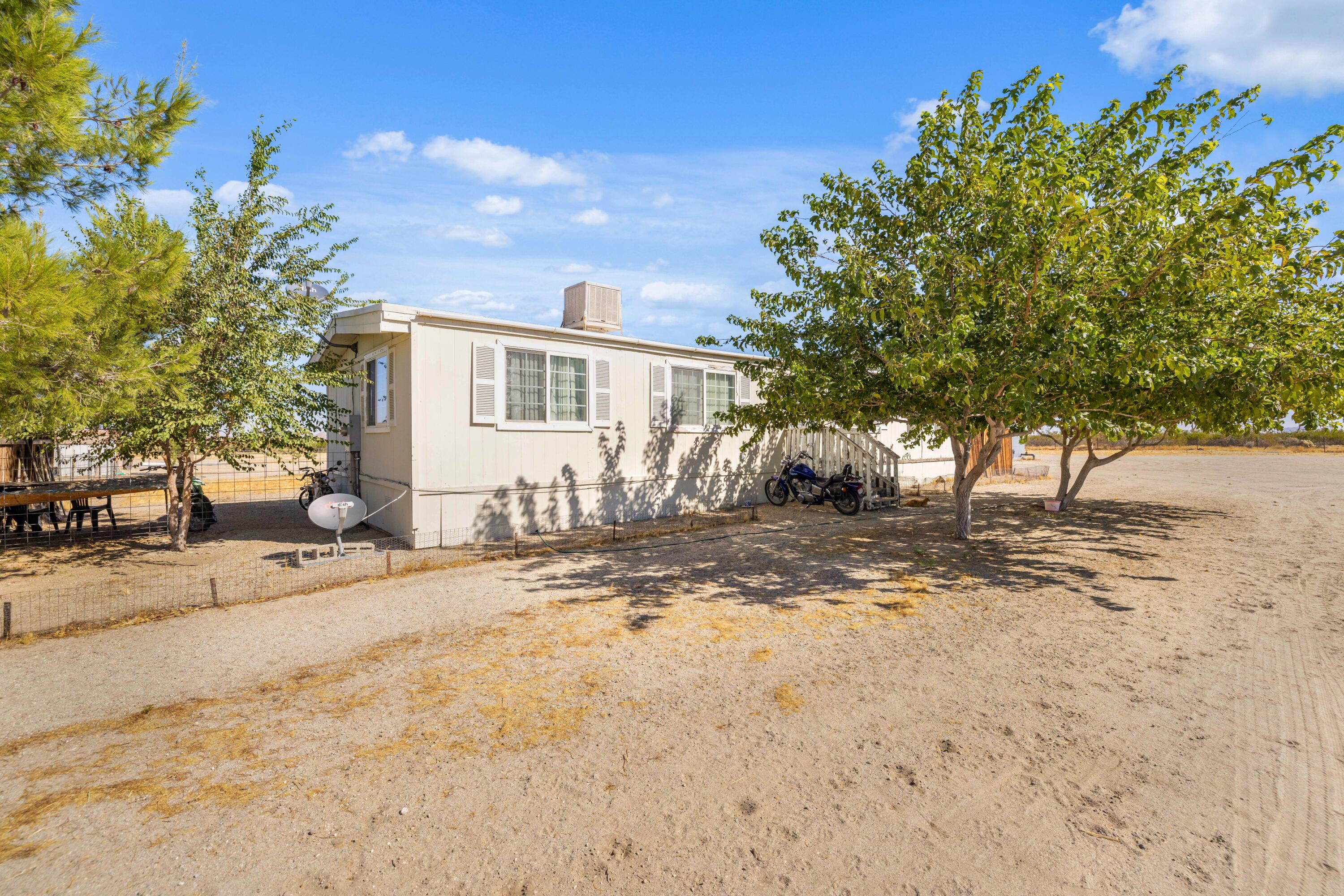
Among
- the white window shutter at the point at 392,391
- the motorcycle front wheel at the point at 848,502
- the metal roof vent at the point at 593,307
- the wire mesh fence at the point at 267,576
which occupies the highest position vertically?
the metal roof vent at the point at 593,307

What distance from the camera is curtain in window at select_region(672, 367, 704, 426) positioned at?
1188 centimetres

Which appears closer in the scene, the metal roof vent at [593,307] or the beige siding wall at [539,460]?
the beige siding wall at [539,460]

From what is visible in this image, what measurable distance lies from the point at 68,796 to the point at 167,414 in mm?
6097

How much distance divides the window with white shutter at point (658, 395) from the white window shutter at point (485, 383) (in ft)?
9.48

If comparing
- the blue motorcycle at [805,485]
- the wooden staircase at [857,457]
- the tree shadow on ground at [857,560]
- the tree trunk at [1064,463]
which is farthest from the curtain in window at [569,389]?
the tree trunk at [1064,463]

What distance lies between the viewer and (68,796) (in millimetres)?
3039

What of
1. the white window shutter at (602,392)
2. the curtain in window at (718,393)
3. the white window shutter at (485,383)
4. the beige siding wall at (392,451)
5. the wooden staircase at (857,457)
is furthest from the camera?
the wooden staircase at (857,457)

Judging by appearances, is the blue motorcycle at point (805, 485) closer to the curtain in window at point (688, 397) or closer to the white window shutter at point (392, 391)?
the curtain in window at point (688, 397)

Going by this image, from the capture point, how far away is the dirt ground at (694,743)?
2.59 metres

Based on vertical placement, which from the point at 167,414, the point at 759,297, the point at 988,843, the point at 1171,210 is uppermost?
the point at 1171,210

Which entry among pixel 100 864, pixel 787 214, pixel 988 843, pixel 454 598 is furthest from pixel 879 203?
pixel 100 864

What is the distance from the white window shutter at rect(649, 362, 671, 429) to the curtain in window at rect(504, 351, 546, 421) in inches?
83.1

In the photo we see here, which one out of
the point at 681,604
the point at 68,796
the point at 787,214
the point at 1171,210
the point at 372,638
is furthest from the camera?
the point at 787,214

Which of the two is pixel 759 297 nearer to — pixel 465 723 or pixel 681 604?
pixel 681 604
